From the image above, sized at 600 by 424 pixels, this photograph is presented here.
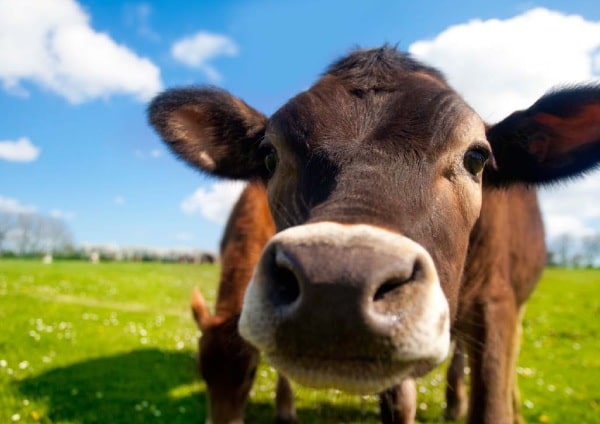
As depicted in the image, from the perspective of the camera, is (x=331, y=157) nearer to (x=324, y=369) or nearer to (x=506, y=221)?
(x=324, y=369)

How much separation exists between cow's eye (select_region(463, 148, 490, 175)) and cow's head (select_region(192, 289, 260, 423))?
2.61 metres

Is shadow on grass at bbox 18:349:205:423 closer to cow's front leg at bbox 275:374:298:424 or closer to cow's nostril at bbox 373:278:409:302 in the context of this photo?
cow's front leg at bbox 275:374:298:424

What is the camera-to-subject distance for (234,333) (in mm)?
4852

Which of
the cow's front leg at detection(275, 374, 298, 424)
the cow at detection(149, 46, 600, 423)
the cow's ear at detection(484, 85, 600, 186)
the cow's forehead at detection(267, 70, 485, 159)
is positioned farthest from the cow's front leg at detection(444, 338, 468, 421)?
the cow's forehead at detection(267, 70, 485, 159)

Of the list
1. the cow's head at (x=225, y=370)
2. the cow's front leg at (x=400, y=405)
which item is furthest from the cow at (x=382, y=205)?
the cow's head at (x=225, y=370)

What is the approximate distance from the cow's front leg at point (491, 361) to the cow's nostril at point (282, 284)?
127 inches

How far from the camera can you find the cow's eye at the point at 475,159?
3635mm

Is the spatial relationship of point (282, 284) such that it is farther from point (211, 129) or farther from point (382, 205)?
point (211, 129)

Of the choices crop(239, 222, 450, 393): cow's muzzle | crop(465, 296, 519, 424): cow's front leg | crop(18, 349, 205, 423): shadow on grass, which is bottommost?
crop(18, 349, 205, 423): shadow on grass

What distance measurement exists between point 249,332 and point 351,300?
1.84 ft

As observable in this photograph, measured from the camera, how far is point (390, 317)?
224 cm

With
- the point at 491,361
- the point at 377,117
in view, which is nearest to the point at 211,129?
the point at 377,117

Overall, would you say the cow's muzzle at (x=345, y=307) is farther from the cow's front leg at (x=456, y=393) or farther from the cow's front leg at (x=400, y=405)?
the cow's front leg at (x=456, y=393)

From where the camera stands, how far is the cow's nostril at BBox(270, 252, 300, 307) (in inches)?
90.5
